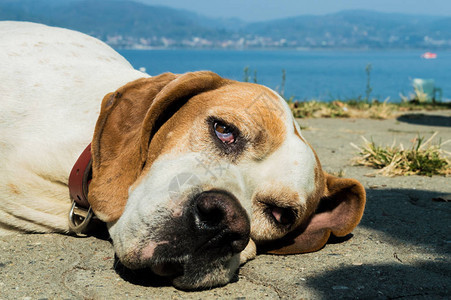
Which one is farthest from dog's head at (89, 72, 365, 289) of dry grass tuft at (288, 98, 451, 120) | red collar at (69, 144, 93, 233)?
dry grass tuft at (288, 98, 451, 120)

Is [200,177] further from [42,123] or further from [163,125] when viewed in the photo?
[42,123]

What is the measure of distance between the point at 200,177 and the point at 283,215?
27.1 inches

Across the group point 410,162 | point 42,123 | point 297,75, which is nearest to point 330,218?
point 42,123

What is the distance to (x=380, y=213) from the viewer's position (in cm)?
373

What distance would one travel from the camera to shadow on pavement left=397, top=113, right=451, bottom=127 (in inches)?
364

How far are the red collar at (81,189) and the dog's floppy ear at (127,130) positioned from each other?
0.11 meters

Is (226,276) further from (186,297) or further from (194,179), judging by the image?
(194,179)

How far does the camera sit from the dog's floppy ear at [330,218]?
9.79ft

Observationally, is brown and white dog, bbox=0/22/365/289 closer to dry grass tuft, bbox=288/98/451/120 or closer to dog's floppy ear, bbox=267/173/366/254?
dog's floppy ear, bbox=267/173/366/254

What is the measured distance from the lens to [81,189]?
276 cm

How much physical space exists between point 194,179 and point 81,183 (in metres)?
0.82

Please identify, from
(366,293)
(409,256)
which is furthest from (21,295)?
(409,256)

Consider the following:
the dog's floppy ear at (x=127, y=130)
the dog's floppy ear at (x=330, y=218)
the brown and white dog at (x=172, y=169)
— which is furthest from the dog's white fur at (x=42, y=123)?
the dog's floppy ear at (x=330, y=218)

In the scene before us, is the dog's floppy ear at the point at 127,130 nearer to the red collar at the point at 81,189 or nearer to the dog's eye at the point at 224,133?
the red collar at the point at 81,189
